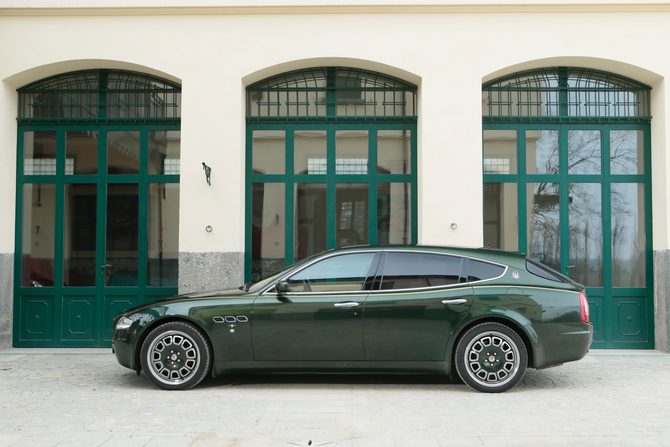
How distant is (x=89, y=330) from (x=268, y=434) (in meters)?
5.49

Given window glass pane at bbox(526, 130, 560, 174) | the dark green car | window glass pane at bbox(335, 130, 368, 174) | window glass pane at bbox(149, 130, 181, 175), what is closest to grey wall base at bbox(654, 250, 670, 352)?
window glass pane at bbox(526, 130, 560, 174)

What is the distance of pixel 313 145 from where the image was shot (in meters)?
9.07

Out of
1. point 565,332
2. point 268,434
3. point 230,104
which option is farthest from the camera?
point 230,104

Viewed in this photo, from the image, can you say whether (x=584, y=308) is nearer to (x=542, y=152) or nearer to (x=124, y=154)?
(x=542, y=152)

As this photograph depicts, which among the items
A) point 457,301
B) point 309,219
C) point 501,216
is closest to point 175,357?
point 457,301

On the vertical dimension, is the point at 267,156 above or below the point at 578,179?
above

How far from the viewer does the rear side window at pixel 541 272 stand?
6.00 meters

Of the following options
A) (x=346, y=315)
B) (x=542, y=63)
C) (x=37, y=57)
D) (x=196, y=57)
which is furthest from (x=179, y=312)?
(x=542, y=63)

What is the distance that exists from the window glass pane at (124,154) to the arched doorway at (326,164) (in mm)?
1838

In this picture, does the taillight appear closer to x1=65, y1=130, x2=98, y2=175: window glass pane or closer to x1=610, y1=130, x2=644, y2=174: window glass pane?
x1=610, y1=130, x2=644, y2=174: window glass pane

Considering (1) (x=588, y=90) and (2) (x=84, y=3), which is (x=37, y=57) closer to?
(2) (x=84, y=3)

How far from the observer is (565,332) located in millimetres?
5820

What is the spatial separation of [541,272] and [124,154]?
6649 mm

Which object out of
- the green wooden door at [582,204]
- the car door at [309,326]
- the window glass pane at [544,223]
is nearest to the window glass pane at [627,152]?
the green wooden door at [582,204]
